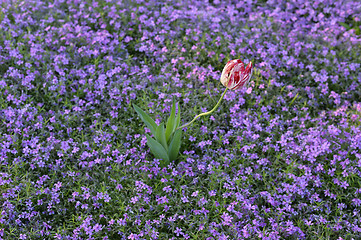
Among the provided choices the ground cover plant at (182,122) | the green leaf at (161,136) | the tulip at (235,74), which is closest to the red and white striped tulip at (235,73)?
the tulip at (235,74)

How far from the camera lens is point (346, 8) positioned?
527 centimetres

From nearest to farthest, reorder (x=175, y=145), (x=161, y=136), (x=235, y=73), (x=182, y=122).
A: (x=235, y=73)
(x=161, y=136)
(x=175, y=145)
(x=182, y=122)

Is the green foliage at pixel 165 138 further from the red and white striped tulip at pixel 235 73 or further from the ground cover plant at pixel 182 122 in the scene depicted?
the red and white striped tulip at pixel 235 73

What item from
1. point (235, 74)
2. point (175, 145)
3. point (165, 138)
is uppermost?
point (235, 74)

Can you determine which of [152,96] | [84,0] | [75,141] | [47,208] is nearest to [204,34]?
[152,96]

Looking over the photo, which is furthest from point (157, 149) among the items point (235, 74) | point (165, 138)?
point (235, 74)

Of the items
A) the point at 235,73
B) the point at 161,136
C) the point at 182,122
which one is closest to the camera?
the point at 235,73

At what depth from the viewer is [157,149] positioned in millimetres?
3283

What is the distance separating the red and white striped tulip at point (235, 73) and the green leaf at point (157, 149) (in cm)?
86

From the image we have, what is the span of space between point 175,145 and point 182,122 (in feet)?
1.49

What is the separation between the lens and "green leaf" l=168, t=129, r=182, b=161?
3.26 m

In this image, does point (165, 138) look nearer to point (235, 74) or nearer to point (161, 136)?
point (161, 136)

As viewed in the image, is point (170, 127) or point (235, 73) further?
point (170, 127)

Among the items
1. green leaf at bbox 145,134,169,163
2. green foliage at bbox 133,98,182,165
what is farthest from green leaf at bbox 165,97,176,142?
green leaf at bbox 145,134,169,163
